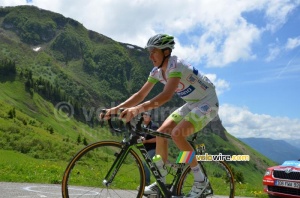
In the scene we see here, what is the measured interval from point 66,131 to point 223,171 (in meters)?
181

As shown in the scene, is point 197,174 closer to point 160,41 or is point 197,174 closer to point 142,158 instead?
point 142,158

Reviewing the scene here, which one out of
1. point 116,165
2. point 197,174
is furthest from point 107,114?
point 197,174

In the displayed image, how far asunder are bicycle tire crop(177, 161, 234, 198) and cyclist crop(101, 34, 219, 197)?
0.20m

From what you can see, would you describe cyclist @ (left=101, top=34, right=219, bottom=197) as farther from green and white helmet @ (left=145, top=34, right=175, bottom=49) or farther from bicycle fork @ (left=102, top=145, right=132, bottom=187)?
bicycle fork @ (left=102, top=145, right=132, bottom=187)

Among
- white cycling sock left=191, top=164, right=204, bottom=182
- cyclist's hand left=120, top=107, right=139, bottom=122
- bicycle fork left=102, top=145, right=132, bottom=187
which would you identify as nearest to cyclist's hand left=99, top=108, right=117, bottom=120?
cyclist's hand left=120, top=107, right=139, bottom=122

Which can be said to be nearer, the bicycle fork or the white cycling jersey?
the bicycle fork

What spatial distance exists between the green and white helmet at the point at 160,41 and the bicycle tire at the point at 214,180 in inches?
85.6

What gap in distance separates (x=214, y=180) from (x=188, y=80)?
237 cm

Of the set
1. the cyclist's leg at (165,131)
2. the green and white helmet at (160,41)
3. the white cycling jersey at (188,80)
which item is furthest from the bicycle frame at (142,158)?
the green and white helmet at (160,41)

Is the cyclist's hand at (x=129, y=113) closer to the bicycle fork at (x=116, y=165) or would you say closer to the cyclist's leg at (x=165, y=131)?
the bicycle fork at (x=116, y=165)

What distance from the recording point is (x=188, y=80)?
19.8 ft

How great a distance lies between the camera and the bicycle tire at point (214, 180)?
636 centimetres

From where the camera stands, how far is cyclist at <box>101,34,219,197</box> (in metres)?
5.80

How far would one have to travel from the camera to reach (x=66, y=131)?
599 ft
